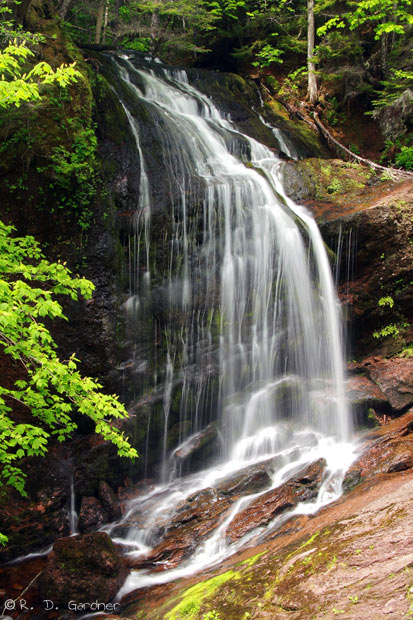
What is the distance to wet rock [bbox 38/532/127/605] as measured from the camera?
18.1ft

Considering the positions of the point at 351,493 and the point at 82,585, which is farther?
the point at 351,493

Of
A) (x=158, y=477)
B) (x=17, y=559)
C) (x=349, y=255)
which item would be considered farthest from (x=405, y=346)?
(x=17, y=559)

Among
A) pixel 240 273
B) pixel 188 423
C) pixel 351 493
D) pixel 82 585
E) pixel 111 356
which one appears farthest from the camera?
pixel 240 273

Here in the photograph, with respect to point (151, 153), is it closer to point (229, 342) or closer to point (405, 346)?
point (229, 342)

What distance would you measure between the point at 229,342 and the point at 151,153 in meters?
4.86

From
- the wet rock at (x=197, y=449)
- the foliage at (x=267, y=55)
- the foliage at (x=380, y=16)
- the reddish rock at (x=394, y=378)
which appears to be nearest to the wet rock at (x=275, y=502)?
the wet rock at (x=197, y=449)

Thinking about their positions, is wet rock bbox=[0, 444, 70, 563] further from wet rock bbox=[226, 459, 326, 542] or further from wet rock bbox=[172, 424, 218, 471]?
wet rock bbox=[226, 459, 326, 542]

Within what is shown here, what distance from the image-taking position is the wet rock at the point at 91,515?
734 cm

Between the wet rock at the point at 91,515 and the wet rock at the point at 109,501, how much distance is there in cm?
7

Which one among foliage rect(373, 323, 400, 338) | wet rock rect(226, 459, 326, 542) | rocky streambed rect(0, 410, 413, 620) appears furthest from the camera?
foliage rect(373, 323, 400, 338)

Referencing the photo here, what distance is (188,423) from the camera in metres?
9.09

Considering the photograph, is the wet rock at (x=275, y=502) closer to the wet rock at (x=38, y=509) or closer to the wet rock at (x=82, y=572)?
the wet rock at (x=82, y=572)

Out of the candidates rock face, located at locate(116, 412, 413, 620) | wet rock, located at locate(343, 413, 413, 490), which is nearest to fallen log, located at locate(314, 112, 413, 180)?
wet rock, located at locate(343, 413, 413, 490)

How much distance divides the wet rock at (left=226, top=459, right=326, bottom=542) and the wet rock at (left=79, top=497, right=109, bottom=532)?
2488 millimetres
